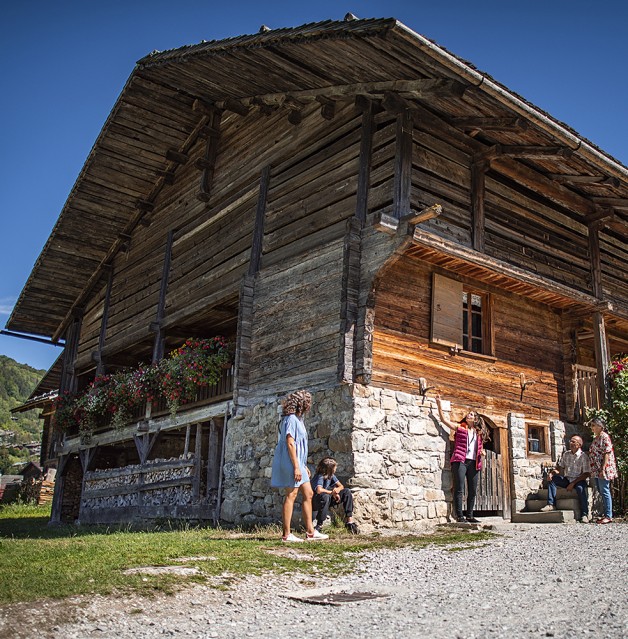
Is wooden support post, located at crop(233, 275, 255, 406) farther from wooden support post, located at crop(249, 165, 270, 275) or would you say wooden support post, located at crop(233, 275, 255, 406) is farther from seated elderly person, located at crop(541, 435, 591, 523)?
seated elderly person, located at crop(541, 435, 591, 523)

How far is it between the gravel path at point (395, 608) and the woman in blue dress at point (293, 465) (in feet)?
5.55

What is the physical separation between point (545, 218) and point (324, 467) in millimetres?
6655

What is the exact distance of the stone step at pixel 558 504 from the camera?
11.4 metres

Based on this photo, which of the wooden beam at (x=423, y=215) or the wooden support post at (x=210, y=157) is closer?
the wooden beam at (x=423, y=215)

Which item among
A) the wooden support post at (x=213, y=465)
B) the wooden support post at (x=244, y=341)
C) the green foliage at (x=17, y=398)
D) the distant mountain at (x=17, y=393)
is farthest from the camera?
the distant mountain at (x=17, y=393)

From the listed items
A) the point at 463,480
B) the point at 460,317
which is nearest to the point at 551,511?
the point at 463,480

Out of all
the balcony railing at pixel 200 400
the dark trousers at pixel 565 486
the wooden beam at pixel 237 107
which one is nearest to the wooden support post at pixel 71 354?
the balcony railing at pixel 200 400

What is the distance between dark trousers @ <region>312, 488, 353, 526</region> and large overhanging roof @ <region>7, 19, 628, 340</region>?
571 centimetres

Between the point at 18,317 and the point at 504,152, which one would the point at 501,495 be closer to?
the point at 504,152

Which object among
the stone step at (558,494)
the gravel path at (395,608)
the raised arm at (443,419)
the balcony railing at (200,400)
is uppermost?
the balcony railing at (200,400)

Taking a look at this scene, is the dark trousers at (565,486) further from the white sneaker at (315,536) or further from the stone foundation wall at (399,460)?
the white sneaker at (315,536)

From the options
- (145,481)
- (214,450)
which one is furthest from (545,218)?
(145,481)

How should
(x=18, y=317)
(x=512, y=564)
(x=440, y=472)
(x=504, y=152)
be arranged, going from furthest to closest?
(x=18, y=317) → (x=504, y=152) → (x=440, y=472) → (x=512, y=564)

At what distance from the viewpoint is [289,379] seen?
11.5 meters
